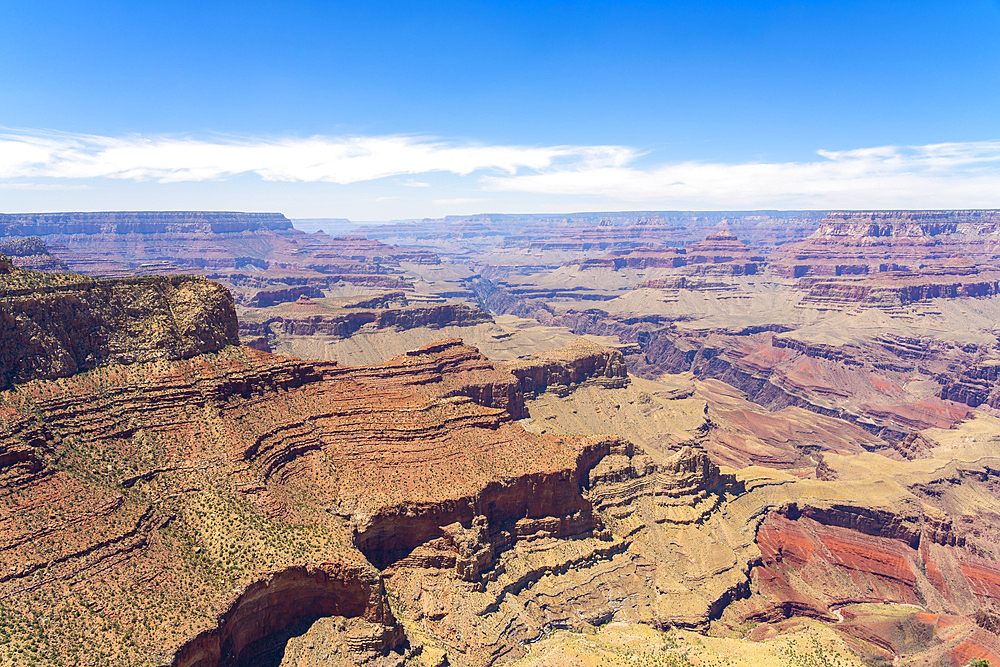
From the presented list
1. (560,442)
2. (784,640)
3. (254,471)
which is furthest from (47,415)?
(784,640)

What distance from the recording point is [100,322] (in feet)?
214

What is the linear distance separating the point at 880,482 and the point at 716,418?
62.4 meters

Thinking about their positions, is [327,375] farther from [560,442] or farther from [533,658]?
[533,658]

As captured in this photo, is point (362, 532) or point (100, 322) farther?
point (100, 322)

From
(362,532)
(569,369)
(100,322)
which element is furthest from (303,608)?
(569,369)

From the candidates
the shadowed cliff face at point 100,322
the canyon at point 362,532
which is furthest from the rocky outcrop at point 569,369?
the shadowed cliff face at point 100,322

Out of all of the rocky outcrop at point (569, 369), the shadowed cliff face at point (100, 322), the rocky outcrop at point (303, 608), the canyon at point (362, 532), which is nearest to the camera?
the canyon at point (362, 532)

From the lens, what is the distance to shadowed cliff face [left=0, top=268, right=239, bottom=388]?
5934cm

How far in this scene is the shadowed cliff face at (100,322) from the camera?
59.3m

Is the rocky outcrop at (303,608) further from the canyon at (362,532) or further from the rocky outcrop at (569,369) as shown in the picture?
the rocky outcrop at (569,369)

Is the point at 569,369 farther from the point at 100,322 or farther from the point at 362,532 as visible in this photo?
the point at 100,322

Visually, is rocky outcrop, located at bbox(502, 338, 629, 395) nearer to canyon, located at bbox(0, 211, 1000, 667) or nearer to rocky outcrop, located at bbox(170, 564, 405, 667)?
canyon, located at bbox(0, 211, 1000, 667)

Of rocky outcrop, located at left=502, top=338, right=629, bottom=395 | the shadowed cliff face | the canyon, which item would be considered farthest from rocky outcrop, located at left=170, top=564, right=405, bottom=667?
rocky outcrop, located at left=502, top=338, right=629, bottom=395

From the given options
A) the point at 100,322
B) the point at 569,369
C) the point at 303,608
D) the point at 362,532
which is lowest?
the point at 303,608
